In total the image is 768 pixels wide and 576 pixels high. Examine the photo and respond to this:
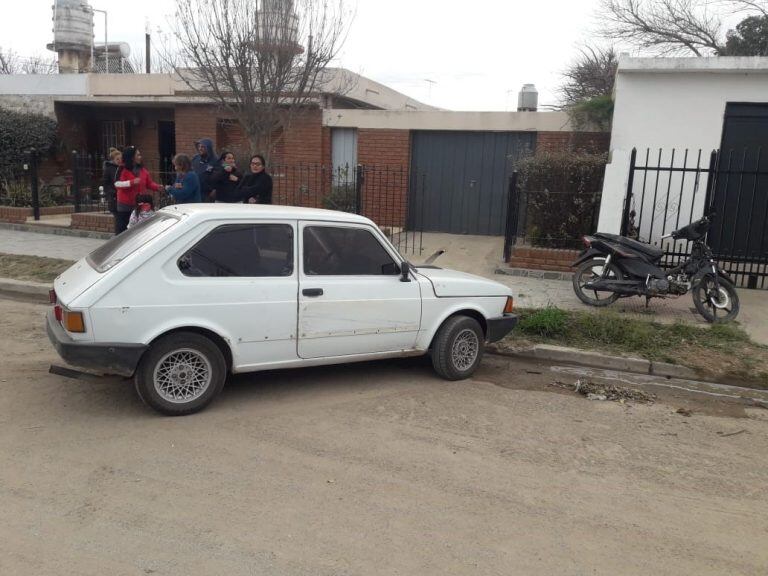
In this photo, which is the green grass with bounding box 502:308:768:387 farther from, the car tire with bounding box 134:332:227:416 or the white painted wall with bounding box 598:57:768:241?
the white painted wall with bounding box 598:57:768:241

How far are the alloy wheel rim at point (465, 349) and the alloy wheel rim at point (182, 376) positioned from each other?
7.12ft

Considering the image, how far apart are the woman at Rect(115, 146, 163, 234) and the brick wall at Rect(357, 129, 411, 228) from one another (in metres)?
5.66

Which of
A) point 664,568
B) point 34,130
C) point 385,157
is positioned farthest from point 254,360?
point 34,130

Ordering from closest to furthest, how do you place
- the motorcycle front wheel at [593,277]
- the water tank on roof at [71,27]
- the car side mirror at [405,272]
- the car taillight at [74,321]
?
the car taillight at [74,321] → the car side mirror at [405,272] → the motorcycle front wheel at [593,277] → the water tank on roof at [71,27]

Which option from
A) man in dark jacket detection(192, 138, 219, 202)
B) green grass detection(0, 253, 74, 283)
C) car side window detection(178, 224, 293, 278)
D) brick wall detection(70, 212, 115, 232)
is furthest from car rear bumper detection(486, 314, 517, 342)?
brick wall detection(70, 212, 115, 232)

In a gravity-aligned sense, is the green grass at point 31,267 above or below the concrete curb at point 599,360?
above

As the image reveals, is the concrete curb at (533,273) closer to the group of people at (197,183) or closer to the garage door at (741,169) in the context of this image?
the garage door at (741,169)

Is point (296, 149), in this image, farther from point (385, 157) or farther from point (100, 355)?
point (100, 355)

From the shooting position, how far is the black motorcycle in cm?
800

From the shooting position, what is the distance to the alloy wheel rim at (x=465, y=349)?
5.89 m

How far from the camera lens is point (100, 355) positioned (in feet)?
14.6

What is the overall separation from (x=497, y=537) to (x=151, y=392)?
8.40 feet

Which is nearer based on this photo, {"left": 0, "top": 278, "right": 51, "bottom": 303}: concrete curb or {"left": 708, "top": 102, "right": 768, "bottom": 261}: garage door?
{"left": 0, "top": 278, "right": 51, "bottom": 303}: concrete curb

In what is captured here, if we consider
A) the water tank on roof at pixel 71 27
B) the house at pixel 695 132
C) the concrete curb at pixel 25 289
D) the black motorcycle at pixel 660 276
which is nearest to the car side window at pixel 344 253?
the black motorcycle at pixel 660 276
